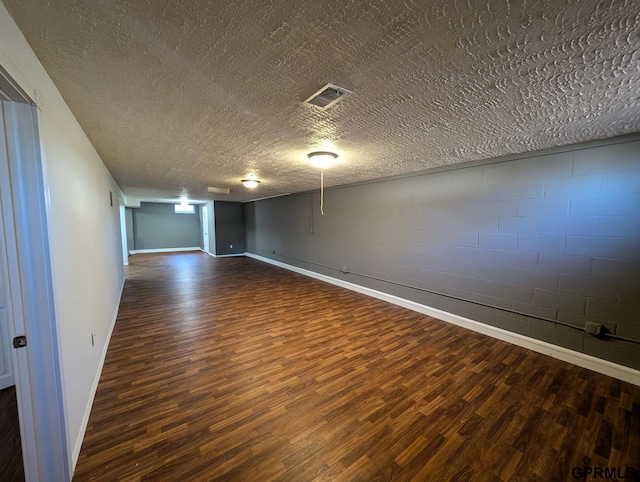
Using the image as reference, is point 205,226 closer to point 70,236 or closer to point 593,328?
point 70,236

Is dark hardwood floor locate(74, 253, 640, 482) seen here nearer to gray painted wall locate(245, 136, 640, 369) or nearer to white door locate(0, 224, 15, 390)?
gray painted wall locate(245, 136, 640, 369)

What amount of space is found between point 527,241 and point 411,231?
4.85 feet

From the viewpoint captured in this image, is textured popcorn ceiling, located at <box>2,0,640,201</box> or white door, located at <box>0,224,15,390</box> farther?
white door, located at <box>0,224,15,390</box>

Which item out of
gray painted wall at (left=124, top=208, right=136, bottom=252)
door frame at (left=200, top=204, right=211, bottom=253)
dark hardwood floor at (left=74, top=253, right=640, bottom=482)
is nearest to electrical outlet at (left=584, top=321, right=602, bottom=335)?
dark hardwood floor at (left=74, top=253, right=640, bottom=482)

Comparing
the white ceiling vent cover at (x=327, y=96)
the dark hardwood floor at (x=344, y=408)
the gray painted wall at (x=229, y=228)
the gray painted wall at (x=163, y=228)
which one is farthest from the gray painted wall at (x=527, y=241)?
the gray painted wall at (x=163, y=228)

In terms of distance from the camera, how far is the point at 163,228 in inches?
416

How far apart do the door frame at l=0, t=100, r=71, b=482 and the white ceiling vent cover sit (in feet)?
4.47

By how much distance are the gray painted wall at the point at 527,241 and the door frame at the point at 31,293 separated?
12.9 ft

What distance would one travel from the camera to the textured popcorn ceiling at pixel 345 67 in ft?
2.95

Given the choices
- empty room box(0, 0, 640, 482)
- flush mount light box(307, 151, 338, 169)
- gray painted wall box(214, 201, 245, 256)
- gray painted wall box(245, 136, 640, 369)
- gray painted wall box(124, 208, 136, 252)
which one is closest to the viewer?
empty room box(0, 0, 640, 482)

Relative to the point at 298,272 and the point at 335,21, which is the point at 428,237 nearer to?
the point at 335,21

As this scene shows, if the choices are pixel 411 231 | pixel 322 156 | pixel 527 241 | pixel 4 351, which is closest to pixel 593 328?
pixel 527 241

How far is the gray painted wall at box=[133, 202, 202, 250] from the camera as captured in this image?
399 inches

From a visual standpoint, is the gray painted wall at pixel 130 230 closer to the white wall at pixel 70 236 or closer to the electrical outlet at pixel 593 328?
the white wall at pixel 70 236
